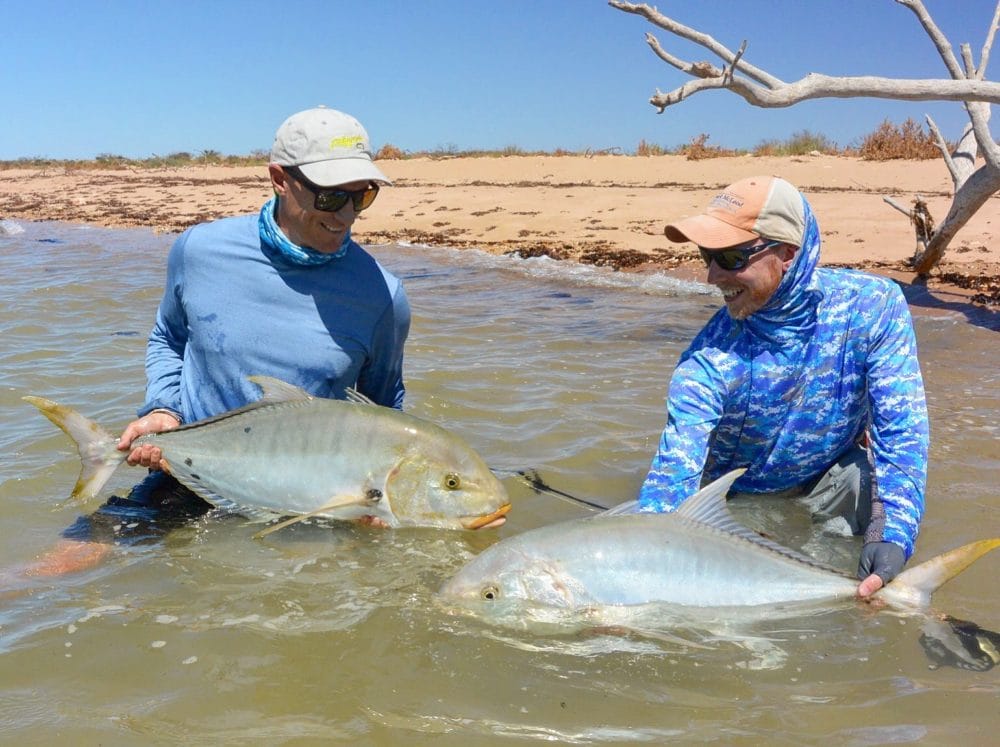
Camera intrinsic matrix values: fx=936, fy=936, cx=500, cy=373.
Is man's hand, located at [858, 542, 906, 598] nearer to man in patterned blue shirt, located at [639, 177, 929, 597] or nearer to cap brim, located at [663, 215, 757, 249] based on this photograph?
man in patterned blue shirt, located at [639, 177, 929, 597]

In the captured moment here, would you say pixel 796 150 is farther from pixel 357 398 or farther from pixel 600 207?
pixel 357 398

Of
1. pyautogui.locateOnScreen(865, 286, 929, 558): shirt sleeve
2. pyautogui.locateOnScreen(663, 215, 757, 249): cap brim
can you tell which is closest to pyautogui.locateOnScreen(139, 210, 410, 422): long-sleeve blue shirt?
pyautogui.locateOnScreen(663, 215, 757, 249): cap brim

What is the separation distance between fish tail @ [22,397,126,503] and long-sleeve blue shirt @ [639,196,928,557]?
2115mm

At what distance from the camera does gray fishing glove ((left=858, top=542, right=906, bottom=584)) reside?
319 cm

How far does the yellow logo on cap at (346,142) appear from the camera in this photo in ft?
11.9

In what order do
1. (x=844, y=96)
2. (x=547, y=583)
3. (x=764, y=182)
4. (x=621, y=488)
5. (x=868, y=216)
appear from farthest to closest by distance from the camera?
1. (x=868, y=216)
2. (x=844, y=96)
3. (x=621, y=488)
4. (x=764, y=182)
5. (x=547, y=583)

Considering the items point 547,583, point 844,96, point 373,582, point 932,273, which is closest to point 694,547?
point 547,583

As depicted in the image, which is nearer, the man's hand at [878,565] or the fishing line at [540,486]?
the man's hand at [878,565]

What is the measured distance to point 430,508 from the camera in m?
3.55

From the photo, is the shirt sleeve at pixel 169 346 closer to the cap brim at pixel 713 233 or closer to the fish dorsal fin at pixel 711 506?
the cap brim at pixel 713 233

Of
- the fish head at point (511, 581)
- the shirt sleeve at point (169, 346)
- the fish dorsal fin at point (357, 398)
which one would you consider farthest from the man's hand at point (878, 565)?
the shirt sleeve at point (169, 346)

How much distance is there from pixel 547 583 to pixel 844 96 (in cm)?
643

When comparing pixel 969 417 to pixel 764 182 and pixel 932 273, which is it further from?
pixel 932 273

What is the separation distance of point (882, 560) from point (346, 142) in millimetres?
2503
